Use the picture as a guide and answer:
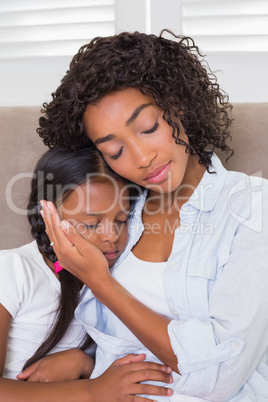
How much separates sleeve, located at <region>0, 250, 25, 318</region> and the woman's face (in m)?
0.39

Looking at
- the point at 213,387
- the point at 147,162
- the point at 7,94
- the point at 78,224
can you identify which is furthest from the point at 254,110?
the point at 7,94

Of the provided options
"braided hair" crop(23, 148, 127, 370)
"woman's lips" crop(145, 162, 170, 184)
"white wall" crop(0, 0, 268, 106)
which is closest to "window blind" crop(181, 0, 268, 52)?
"white wall" crop(0, 0, 268, 106)

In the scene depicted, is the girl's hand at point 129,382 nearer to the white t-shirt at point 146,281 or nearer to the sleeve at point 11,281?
the white t-shirt at point 146,281

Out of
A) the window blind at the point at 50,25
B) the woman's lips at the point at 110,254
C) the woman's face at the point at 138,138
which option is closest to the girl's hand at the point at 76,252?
the woman's lips at the point at 110,254

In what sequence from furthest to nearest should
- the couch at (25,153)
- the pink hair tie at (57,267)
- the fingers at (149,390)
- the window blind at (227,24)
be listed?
the window blind at (227,24)
the couch at (25,153)
the pink hair tie at (57,267)
the fingers at (149,390)

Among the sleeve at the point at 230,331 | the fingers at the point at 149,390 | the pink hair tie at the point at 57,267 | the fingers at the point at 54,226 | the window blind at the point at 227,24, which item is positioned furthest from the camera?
the window blind at the point at 227,24

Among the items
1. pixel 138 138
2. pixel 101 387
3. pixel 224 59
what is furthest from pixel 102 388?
pixel 224 59

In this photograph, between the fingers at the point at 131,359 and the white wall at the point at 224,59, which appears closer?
the fingers at the point at 131,359

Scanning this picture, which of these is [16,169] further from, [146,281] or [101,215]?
[146,281]

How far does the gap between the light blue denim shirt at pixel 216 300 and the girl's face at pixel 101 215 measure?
0.14 feet

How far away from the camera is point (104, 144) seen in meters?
1.28

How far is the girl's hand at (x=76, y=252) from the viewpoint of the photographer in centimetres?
125

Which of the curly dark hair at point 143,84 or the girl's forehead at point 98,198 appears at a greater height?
the curly dark hair at point 143,84

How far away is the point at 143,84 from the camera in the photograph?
49.3 inches
